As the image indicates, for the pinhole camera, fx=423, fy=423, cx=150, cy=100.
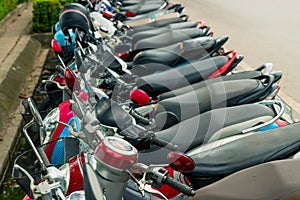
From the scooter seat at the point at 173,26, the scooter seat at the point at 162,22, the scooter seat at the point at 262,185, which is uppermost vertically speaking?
the scooter seat at the point at 262,185

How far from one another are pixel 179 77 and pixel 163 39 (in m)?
1.01

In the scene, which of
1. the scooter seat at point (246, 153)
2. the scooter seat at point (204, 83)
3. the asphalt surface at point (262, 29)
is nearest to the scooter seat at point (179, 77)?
the scooter seat at point (204, 83)

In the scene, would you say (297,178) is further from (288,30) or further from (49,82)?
(288,30)

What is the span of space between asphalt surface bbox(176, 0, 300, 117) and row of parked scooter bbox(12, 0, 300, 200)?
186 cm

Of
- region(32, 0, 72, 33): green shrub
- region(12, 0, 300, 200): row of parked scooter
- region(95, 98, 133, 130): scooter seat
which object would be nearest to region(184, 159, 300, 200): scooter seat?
region(12, 0, 300, 200): row of parked scooter

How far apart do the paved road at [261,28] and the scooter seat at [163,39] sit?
1588mm

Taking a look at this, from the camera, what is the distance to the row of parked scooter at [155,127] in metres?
1.42

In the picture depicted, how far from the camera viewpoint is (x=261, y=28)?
8086mm

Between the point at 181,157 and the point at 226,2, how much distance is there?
10.3 metres

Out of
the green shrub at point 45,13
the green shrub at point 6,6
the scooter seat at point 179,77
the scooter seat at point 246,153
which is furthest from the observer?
the green shrub at point 6,6

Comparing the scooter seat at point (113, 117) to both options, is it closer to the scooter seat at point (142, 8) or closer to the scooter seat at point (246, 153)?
Answer: the scooter seat at point (246, 153)

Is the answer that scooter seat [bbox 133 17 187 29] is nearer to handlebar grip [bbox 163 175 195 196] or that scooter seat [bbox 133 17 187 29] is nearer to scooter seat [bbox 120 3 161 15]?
scooter seat [bbox 120 3 161 15]

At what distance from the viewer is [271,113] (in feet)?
7.94

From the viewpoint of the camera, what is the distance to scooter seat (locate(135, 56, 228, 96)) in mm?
3066
